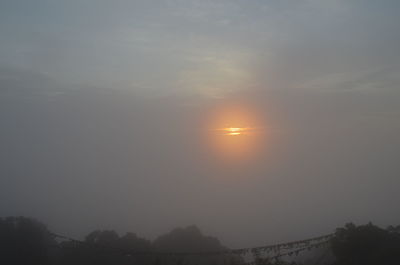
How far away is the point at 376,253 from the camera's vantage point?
124ft

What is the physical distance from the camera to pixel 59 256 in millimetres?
62500

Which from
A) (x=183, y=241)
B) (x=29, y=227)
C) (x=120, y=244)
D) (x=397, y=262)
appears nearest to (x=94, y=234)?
(x=120, y=244)

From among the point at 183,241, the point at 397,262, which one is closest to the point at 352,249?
the point at 397,262

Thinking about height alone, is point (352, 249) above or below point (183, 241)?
below

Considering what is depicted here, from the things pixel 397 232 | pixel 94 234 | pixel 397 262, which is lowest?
pixel 397 262

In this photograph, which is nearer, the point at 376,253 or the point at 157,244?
the point at 376,253

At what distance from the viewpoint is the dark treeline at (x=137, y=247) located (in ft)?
131

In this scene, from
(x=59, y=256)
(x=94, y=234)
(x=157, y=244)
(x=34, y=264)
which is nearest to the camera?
(x=34, y=264)

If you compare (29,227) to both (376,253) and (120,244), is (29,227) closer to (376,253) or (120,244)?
(120,244)

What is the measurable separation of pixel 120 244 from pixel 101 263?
6.29 meters

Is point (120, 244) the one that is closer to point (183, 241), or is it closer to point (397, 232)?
point (183, 241)

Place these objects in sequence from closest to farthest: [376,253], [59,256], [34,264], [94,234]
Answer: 1. [376,253]
2. [34,264]
3. [59,256]
4. [94,234]

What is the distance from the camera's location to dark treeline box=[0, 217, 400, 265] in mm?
39906

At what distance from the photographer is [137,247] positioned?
211 feet
